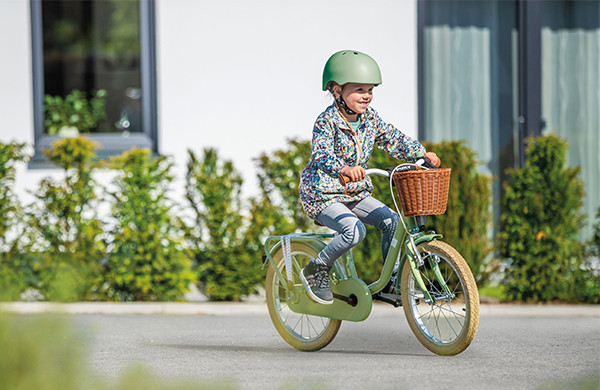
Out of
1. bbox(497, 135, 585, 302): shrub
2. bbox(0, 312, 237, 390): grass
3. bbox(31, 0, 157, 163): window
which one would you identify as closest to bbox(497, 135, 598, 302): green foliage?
bbox(497, 135, 585, 302): shrub

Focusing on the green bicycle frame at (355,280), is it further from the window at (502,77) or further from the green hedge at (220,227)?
the window at (502,77)

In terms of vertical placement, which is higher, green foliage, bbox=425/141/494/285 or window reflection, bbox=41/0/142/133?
window reflection, bbox=41/0/142/133

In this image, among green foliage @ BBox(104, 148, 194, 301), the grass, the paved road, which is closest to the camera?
the grass

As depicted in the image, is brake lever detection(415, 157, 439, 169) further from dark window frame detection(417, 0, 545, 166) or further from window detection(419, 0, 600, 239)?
window detection(419, 0, 600, 239)

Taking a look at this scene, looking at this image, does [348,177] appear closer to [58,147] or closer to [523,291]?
[523,291]

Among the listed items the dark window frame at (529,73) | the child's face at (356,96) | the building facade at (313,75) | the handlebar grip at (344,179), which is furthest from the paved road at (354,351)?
the dark window frame at (529,73)

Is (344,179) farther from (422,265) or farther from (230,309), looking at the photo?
(230,309)

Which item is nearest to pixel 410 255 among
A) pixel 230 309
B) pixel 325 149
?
pixel 325 149

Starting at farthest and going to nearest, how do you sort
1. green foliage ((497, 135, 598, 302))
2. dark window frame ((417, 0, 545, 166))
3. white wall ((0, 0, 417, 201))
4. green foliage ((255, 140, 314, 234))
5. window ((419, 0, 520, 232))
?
window ((419, 0, 520, 232)) → dark window frame ((417, 0, 545, 166)) → white wall ((0, 0, 417, 201)) → green foliage ((255, 140, 314, 234)) → green foliage ((497, 135, 598, 302))

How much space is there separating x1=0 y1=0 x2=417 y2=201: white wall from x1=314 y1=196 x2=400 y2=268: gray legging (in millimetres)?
4227

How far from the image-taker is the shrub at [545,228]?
8156 mm

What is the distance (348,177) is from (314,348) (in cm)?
125

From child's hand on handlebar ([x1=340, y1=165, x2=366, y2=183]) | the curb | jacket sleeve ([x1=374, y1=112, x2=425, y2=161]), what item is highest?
jacket sleeve ([x1=374, y1=112, x2=425, y2=161])

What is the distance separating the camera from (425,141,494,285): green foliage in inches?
328
